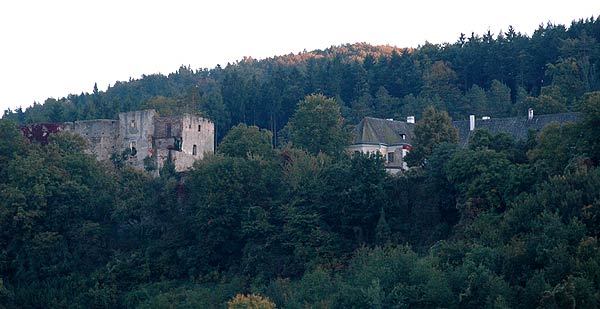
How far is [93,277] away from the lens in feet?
157

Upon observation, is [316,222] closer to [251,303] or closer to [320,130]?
[251,303]

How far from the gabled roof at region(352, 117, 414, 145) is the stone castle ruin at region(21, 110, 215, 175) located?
9.32m

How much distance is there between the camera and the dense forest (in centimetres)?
3538

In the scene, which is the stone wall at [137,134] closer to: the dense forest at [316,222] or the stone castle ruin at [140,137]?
the stone castle ruin at [140,137]

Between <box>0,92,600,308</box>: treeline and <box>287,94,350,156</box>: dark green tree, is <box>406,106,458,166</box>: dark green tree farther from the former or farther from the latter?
<box>287,94,350,156</box>: dark green tree

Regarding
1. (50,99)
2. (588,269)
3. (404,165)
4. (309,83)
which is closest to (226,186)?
(404,165)

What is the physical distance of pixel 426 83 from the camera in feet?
253

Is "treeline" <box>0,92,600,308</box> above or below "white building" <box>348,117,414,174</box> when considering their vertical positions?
below

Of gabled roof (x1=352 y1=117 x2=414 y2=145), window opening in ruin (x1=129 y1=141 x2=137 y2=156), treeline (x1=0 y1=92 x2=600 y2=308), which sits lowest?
treeline (x1=0 y1=92 x2=600 y2=308)

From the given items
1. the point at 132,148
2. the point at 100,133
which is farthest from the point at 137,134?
the point at 100,133

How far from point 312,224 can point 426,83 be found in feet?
115

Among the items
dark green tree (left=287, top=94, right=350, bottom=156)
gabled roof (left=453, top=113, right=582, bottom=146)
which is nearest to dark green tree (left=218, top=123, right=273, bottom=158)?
dark green tree (left=287, top=94, right=350, bottom=156)

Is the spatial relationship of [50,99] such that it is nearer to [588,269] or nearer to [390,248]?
[390,248]

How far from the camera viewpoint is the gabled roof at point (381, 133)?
185 feet
